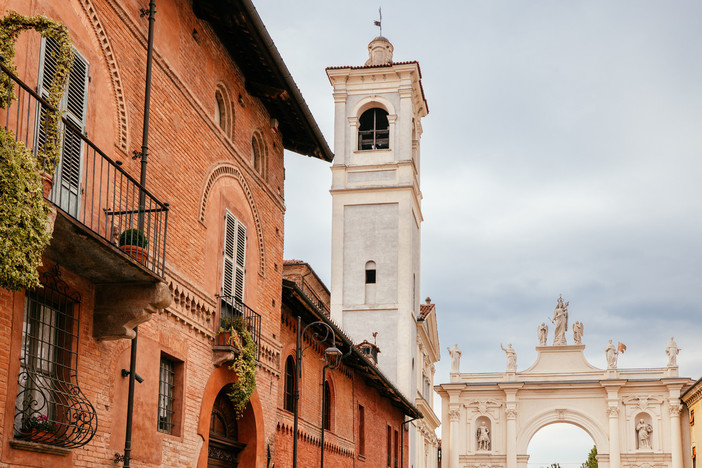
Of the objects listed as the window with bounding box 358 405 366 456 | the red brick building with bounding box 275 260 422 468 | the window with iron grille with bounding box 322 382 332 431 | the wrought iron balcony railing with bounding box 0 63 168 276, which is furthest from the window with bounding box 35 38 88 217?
the window with bounding box 358 405 366 456

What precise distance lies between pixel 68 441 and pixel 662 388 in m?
54.7

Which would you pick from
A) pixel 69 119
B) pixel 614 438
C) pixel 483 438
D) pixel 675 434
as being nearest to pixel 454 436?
pixel 483 438

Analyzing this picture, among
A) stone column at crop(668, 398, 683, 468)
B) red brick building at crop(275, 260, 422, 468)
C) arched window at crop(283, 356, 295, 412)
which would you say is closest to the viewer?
red brick building at crop(275, 260, 422, 468)

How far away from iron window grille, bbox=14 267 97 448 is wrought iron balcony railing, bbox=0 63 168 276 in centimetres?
77

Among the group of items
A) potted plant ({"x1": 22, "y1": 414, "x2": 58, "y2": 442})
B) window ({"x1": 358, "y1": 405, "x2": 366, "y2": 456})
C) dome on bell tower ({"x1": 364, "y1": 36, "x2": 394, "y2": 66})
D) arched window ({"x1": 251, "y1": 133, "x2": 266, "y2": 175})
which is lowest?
potted plant ({"x1": 22, "y1": 414, "x2": 58, "y2": 442})

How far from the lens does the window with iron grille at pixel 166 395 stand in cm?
1151

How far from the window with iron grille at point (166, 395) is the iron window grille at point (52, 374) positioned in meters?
2.15

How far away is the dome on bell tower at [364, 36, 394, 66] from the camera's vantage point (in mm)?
49656

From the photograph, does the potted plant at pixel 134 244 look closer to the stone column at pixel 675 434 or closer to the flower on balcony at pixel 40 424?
the flower on balcony at pixel 40 424

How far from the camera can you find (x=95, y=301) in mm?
9625

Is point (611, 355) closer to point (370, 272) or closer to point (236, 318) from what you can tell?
point (370, 272)

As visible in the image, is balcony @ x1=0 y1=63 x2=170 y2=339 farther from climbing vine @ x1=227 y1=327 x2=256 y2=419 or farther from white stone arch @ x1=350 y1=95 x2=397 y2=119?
white stone arch @ x1=350 y1=95 x2=397 y2=119

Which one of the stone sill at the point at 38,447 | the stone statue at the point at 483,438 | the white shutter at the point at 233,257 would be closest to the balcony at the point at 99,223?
the stone sill at the point at 38,447

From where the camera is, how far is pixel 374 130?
156ft
